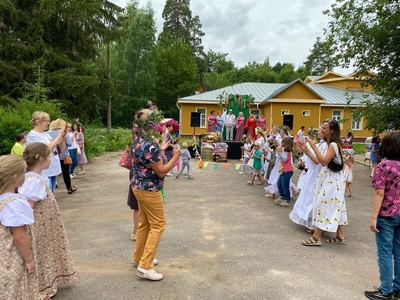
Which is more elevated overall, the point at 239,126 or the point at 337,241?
the point at 239,126

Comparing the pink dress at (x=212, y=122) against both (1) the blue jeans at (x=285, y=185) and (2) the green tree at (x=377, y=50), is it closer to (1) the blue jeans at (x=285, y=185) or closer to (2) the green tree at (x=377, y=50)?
(2) the green tree at (x=377, y=50)

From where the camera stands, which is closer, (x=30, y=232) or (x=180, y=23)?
(x=30, y=232)

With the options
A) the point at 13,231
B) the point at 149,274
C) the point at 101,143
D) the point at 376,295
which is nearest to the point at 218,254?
the point at 149,274

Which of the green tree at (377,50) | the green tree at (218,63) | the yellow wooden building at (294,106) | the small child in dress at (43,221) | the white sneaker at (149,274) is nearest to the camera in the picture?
the small child in dress at (43,221)

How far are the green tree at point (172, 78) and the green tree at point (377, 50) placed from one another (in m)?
33.9

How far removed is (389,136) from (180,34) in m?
54.6

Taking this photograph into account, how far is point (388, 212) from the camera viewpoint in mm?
3127

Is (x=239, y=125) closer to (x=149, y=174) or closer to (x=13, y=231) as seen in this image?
(x=149, y=174)

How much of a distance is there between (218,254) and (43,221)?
2.30m

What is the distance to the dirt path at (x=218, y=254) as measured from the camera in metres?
3.37

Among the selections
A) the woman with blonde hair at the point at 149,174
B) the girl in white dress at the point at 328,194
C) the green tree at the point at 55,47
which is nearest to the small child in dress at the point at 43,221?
the woman with blonde hair at the point at 149,174

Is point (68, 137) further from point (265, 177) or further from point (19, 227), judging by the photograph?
point (19, 227)

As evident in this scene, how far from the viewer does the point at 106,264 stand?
3.97 metres

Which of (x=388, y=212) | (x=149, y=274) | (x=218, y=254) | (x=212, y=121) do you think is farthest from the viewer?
(x=212, y=121)
